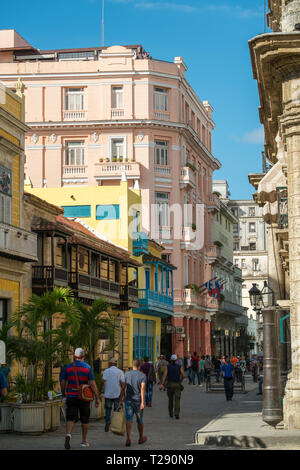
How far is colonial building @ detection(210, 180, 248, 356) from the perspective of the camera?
220ft

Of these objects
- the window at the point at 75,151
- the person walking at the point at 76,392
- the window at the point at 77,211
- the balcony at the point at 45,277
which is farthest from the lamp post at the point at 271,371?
the window at the point at 75,151

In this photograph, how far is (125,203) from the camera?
1688 inches

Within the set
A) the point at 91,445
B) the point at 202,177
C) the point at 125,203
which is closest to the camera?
the point at 91,445

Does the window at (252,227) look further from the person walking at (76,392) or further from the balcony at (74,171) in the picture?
the person walking at (76,392)

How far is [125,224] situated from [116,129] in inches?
511

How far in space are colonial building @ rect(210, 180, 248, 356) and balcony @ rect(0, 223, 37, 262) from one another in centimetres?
3512

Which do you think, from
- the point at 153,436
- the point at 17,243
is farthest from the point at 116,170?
the point at 153,436

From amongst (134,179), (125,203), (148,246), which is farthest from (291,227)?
(134,179)

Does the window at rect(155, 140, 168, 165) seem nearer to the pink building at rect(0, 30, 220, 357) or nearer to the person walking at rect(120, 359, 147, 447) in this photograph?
the pink building at rect(0, 30, 220, 357)

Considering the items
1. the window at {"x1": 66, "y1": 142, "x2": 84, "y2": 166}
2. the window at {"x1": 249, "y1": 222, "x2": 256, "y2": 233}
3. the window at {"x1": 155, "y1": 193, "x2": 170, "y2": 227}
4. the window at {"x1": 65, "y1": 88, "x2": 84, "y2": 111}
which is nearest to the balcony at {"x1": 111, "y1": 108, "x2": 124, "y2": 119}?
the window at {"x1": 65, "y1": 88, "x2": 84, "y2": 111}

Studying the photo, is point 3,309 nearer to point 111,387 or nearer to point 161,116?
point 111,387

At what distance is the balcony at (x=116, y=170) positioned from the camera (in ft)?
173

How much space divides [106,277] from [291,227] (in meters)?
24.0

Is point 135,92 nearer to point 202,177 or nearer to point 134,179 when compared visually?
point 134,179
